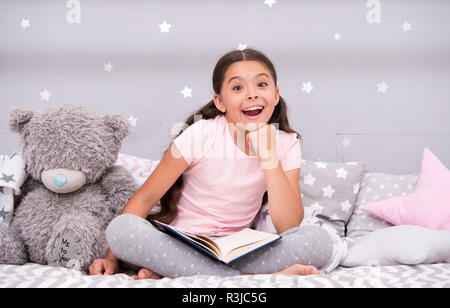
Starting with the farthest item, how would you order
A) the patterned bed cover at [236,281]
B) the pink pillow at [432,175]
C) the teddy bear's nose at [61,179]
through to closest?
the pink pillow at [432,175] < the teddy bear's nose at [61,179] < the patterned bed cover at [236,281]

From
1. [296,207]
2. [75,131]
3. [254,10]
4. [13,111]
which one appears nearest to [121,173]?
[75,131]

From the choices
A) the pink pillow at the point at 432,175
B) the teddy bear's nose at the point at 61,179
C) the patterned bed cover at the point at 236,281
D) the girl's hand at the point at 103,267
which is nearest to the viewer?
the patterned bed cover at the point at 236,281

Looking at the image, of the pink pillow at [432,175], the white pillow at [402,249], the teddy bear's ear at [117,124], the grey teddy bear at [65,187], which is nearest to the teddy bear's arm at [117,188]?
the grey teddy bear at [65,187]

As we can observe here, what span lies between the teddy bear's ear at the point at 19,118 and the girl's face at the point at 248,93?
0.53m

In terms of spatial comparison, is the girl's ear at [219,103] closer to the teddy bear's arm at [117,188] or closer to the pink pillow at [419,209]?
the teddy bear's arm at [117,188]

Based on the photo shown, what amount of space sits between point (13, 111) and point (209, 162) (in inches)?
21.1

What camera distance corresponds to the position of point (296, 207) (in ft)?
3.59

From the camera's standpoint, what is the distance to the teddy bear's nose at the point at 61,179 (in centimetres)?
104

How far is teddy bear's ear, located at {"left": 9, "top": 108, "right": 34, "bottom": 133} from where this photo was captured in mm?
1096

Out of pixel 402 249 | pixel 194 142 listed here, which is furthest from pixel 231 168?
pixel 402 249

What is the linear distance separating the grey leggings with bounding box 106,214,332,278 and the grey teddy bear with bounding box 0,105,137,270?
154 millimetres

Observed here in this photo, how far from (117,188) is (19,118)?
31 centimetres

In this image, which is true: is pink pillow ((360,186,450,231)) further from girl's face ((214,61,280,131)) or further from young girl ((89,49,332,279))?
girl's face ((214,61,280,131))
